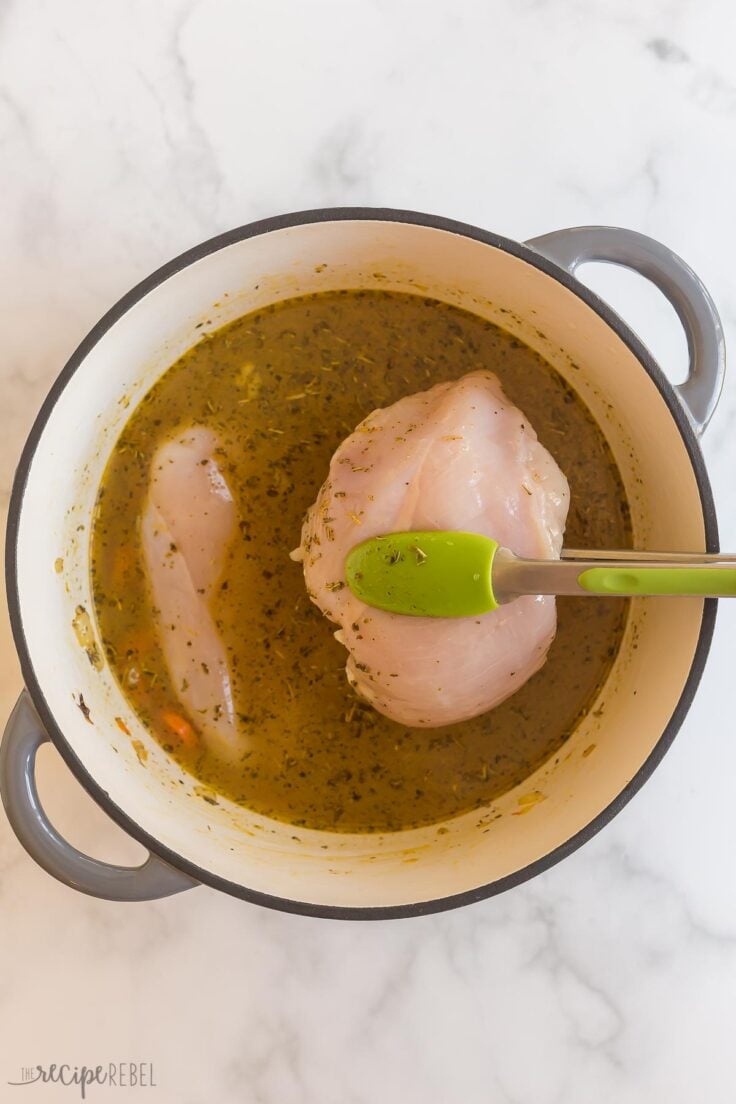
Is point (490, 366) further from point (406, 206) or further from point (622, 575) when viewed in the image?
point (622, 575)

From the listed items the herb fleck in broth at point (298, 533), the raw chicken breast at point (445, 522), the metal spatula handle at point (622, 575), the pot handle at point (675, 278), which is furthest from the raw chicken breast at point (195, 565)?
the pot handle at point (675, 278)

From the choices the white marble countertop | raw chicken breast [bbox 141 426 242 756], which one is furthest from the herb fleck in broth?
the white marble countertop

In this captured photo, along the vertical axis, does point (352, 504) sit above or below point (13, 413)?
below

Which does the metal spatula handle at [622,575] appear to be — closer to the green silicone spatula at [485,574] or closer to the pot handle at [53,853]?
the green silicone spatula at [485,574]

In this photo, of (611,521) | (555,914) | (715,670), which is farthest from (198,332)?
(555,914)

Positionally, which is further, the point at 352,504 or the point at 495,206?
the point at 495,206

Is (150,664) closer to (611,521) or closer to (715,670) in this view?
(611,521)
